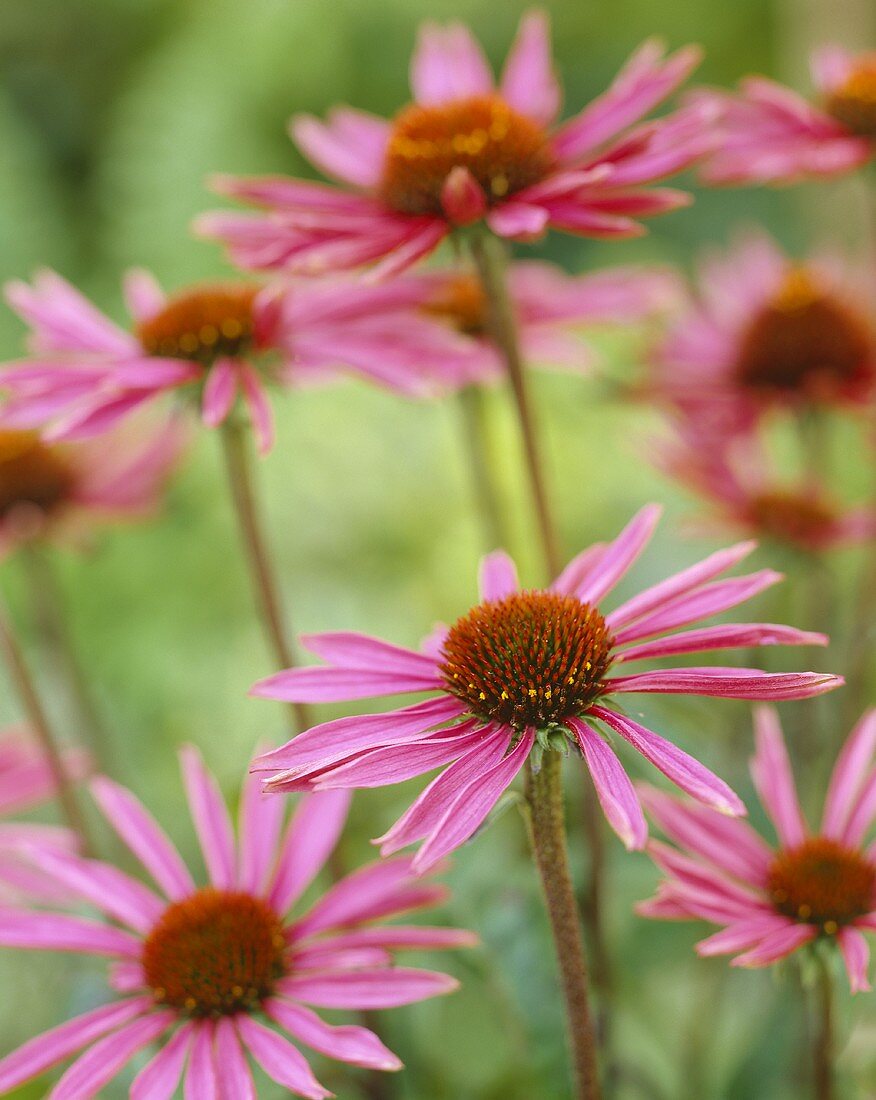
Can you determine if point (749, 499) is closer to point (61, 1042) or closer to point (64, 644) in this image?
point (64, 644)

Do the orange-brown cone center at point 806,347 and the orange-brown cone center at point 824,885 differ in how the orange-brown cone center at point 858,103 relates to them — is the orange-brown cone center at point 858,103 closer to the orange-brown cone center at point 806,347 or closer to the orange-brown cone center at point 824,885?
the orange-brown cone center at point 806,347

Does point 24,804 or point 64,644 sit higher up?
point 64,644

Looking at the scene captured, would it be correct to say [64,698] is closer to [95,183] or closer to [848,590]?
[848,590]

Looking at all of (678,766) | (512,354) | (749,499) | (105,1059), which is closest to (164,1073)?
(105,1059)

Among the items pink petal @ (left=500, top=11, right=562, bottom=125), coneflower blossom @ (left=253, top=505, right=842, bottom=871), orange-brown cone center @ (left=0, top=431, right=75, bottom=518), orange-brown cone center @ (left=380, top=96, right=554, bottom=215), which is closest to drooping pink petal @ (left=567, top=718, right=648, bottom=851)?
coneflower blossom @ (left=253, top=505, right=842, bottom=871)

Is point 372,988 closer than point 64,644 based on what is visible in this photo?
Yes

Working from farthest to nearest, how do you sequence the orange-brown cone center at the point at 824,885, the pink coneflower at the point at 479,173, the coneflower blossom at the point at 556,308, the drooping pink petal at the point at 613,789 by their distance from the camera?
the coneflower blossom at the point at 556,308 < the pink coneflower at the point at 479,173 < the orange-brown cone center at the point at 824,885 < the drooping pink petal at the point at 613,789

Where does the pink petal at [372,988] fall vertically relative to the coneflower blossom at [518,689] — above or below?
below

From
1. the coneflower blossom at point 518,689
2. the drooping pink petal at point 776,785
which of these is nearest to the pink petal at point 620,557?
the coneflower blossom at point 518,689
